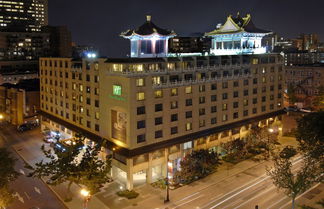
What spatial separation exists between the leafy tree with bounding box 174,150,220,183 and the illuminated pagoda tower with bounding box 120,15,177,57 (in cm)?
2375

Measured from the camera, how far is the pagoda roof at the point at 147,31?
6681cm

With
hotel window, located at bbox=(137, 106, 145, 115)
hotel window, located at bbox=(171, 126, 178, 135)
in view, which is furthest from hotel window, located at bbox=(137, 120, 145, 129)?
hotel window, located at bbox=(171, 126, 178, 135)

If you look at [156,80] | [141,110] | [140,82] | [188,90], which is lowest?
[141,110]

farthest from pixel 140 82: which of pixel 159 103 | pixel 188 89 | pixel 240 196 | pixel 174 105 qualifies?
pixel 240 196

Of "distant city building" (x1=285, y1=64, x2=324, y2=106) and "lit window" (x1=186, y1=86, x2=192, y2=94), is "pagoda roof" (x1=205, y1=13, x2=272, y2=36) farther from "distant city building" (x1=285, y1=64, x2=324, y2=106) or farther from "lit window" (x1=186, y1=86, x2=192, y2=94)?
"distant city building" (x1=285, y1=64, x2=324, y2=106)

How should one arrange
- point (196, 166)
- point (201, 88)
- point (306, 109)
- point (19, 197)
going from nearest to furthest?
point (19, 197)
point (196, 166)
point (201, 88)
point (306, 109)

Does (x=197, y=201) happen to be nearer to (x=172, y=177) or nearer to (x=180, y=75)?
(x=172, y=177)

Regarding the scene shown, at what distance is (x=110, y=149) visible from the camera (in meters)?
53.6

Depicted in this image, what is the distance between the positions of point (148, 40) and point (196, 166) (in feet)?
92.7

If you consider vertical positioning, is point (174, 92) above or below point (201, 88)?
below

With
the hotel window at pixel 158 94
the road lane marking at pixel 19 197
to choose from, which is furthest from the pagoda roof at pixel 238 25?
the road lane marking at pixel 19 197

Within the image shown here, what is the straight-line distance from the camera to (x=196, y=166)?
173ft

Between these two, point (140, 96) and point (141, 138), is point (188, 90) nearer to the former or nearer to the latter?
point (140, 96)

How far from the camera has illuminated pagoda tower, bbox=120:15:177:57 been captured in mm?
67125
